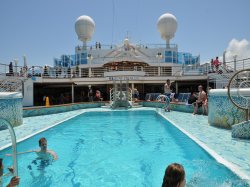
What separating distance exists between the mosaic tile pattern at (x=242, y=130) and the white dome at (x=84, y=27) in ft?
82.5

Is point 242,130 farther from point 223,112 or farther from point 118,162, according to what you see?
point 118,162

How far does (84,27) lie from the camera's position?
2803 cm

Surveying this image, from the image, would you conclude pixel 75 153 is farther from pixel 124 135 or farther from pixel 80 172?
pixel 124 135

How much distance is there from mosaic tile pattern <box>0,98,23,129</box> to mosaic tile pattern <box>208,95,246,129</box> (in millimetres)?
6704

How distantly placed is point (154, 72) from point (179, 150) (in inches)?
723

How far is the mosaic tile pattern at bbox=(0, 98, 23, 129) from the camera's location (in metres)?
7.67

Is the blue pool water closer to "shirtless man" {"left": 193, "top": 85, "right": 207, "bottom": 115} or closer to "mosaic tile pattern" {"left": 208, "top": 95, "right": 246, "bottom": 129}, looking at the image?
"mosaic tile pattern" {"left": 208, "top": 95, "right": 246, "bottom": 129}

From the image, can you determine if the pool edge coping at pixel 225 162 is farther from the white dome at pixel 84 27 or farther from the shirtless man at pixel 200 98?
the white dome at pixel 84 27

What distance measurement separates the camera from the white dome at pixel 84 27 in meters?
27.9

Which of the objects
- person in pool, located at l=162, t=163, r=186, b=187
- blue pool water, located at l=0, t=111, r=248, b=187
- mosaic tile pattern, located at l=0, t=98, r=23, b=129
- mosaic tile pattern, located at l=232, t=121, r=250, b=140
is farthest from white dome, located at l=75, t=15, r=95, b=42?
person in pool, located at l=162, t=163, r=186, b=187

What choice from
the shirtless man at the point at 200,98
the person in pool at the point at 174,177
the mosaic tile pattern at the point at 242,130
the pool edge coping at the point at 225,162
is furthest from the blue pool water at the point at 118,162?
the shirtless man at the point at 200,98

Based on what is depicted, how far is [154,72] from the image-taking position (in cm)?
2350

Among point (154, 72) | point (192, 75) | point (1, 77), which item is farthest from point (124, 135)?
point (154, 72)

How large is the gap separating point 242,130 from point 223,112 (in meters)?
1.49
